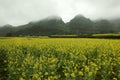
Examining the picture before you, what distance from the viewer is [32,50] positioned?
17.5 metres

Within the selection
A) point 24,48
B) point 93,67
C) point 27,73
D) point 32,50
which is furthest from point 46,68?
point 24,48

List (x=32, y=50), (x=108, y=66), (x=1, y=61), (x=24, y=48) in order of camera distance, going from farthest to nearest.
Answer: (x=24, y=48) → (x=32, y=50) → (x=1, y=61) → (x=108, y=66)

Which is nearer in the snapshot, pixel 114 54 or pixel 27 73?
pixel 27 73

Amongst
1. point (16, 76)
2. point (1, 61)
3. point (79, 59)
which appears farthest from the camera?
point (1, 61)

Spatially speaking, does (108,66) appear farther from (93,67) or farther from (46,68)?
(46,68)

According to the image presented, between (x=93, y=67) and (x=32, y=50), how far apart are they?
9170mm

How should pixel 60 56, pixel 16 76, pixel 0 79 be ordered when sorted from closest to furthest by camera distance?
pixel 16 76, pixel 0 79, pixel 60 56

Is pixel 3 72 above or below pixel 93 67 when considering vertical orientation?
below

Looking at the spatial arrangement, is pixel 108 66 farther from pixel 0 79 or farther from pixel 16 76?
pixel 0 79

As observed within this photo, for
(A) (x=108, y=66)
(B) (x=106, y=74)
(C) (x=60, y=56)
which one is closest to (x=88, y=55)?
(C) (x=60, y=56)

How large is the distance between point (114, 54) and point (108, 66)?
2.86 m

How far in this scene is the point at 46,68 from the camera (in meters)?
9.66

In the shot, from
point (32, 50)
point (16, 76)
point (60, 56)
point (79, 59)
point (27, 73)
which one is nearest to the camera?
point (27, 73)

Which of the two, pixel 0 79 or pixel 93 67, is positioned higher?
pixel 93 67
